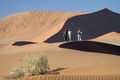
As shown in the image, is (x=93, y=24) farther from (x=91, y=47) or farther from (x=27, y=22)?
(x=91, y=47)

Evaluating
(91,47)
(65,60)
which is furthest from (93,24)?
(65,60)

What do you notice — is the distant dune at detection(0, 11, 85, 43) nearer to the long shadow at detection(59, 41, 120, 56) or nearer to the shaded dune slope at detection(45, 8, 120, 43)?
the shaded dune slope at detection(45, 8, 120, 43)

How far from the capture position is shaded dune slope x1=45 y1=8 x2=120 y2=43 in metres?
57.0

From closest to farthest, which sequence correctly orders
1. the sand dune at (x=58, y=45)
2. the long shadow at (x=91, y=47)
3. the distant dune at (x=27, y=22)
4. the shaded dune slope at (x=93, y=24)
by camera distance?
the sand dune at (x=58, y=45)
the long shadow at (x=91, y=47)
the shaded dune slope at (x=93, y=24)
the distant dune at (x=27, y=22)

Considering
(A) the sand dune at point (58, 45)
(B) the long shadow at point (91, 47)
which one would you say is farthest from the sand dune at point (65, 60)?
(B) the long shadow at point (91, 47)

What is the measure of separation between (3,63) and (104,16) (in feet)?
165

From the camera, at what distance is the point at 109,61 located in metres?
19.5

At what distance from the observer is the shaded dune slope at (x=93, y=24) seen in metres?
57.0

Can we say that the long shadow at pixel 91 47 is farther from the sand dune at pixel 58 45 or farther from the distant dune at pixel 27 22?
the distant dune at pixel 27 22

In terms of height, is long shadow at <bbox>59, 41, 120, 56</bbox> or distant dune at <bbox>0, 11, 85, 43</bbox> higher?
distant dune at <bbox>0, 11, 85, 43</bbox>

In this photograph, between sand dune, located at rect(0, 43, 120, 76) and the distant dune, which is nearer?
sand dune, located at rect(0, 43, 120, 76)

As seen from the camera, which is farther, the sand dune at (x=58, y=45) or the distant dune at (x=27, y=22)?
the distant dune at (x=27, y=22)

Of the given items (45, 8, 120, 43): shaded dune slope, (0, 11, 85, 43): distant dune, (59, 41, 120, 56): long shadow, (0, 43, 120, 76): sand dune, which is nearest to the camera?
(0, 43, 120, 76): sand dune

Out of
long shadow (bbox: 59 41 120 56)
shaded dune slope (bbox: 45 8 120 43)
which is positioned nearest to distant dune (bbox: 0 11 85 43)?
shaded dune slope (bbox: 45 8 120 43)
